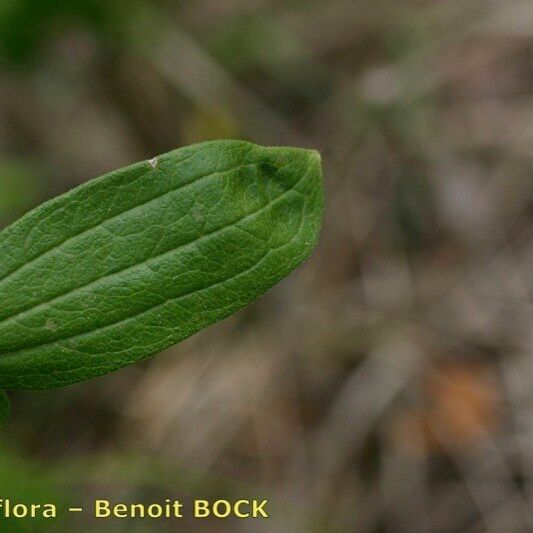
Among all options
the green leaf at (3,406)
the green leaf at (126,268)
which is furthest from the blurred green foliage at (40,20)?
the green leaf at (3,406)

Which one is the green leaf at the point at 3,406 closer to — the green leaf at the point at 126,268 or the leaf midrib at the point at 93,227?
the green leaf at the point at 126,268

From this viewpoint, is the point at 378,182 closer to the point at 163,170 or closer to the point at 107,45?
the point at 107,45

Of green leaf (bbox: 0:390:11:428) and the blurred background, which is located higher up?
the blurred background

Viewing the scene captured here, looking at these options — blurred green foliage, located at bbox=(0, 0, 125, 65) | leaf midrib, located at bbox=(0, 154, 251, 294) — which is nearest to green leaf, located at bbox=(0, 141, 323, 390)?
leaf midrib, located at bbox=(0, 154, 251, 294)

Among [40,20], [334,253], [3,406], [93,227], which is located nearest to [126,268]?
[93,227]

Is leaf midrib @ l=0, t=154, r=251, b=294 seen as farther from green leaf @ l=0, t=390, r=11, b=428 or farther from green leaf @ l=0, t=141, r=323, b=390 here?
green leaf @ l=0, t=390, r=11, b=428

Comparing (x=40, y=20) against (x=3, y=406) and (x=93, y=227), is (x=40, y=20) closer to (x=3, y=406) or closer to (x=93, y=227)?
(x=93, y=227)

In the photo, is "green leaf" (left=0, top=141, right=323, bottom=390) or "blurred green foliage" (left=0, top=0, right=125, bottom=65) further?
"blurred green foliage" (left=0, top=0, right=125, bottom=65)
